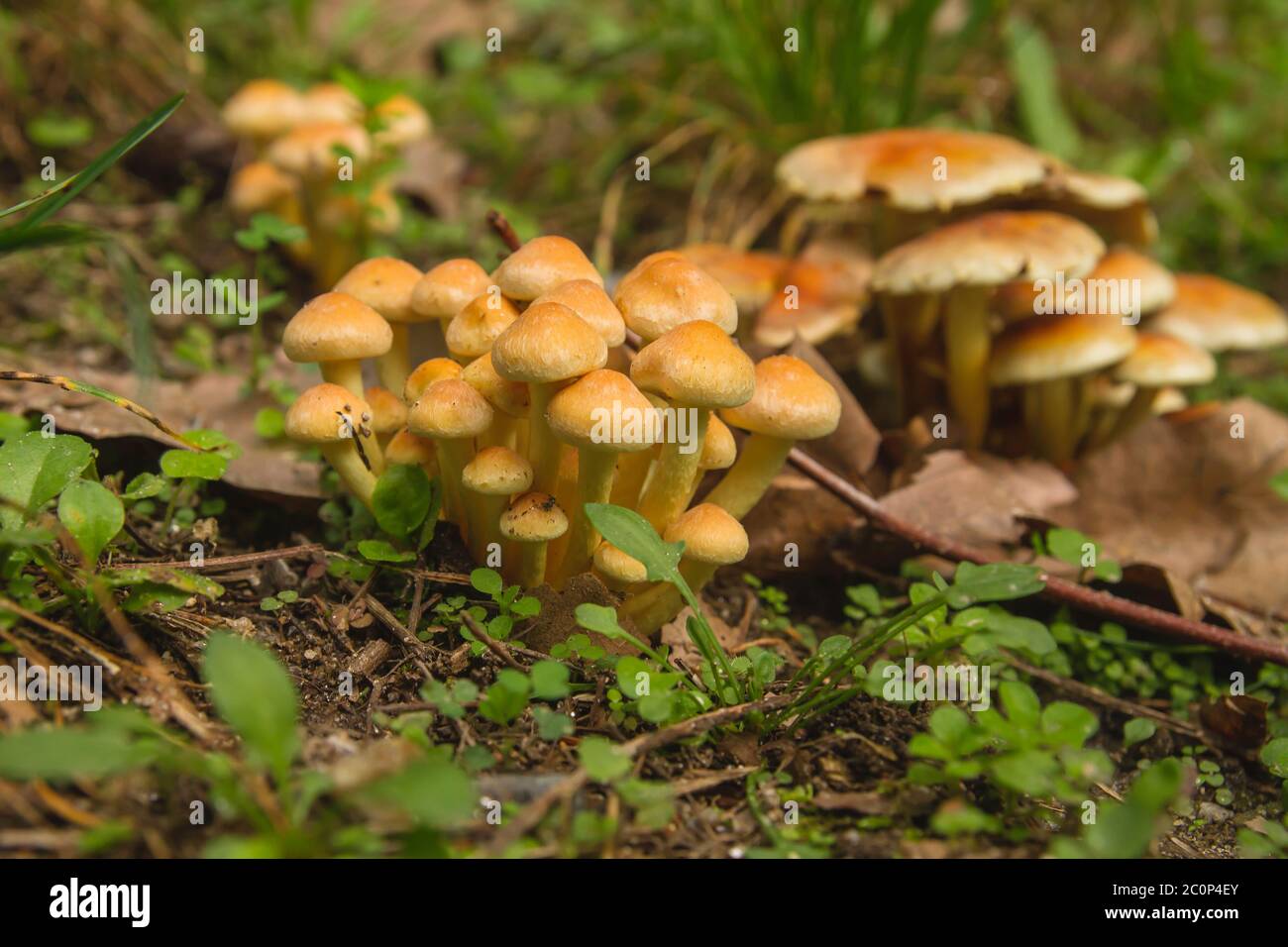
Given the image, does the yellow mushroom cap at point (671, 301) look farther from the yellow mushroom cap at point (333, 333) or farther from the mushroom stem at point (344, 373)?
the mushroom stem at point (344, 373)

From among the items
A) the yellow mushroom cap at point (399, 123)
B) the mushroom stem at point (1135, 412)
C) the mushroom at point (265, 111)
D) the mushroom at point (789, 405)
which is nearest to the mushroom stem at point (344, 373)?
the mushroom at point (789, 405)

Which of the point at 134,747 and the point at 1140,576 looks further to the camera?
the point at 1140,576

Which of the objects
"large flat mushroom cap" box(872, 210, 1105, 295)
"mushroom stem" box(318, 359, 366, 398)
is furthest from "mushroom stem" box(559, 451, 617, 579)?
"large flat mushroom cap" box(872, 210, 1105, 295)

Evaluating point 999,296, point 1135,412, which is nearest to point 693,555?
point 999,296

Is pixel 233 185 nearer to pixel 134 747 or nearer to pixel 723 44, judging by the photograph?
pixel 723 44


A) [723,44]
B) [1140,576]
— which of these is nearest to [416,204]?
[723,44]
